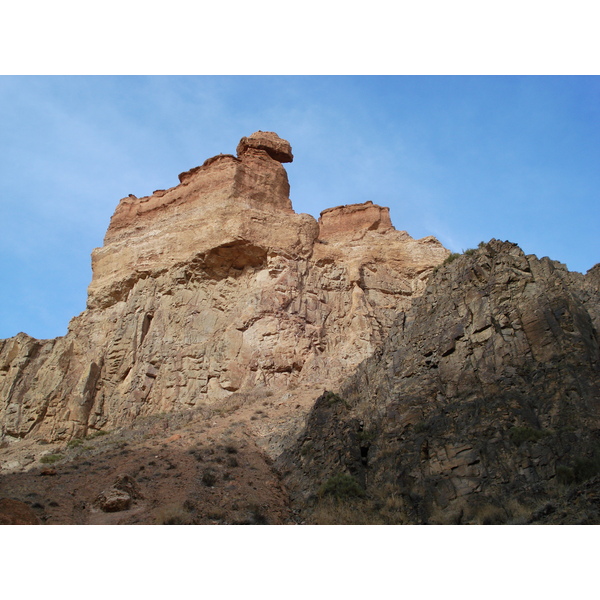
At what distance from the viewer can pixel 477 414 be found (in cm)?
1664

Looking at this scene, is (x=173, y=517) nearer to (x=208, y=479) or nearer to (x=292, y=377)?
(x=208, y=479)

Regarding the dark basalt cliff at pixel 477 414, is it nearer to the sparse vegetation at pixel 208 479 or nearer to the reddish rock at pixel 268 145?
the sparse vegetation at pixel 208 479

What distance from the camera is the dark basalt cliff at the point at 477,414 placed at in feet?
46.5

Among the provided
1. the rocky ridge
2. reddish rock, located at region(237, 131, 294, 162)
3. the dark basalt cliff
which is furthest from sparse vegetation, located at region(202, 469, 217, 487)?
reddish rock, located at region(237, 131, 294, 162)

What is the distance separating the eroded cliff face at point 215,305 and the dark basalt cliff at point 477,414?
8876 mm

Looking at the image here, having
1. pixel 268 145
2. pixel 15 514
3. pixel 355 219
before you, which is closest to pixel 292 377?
pixel 355 219

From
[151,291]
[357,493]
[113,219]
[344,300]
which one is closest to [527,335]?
[357,493]

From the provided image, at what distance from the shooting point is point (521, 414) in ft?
51.5

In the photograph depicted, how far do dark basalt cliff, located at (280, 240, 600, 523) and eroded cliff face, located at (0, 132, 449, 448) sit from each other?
888 centimetres

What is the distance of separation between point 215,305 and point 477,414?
23.0 m

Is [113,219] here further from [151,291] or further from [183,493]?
[183,493]

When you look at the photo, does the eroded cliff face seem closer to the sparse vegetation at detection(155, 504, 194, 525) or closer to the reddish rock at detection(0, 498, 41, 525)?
the sparse vegetation at detection(155, 504, 194, 525)

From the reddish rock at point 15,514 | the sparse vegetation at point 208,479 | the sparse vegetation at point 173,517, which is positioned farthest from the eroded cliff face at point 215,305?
the reddish rock at point 15,514

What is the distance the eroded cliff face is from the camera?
34.1 metres
